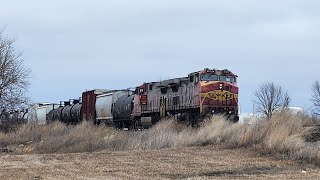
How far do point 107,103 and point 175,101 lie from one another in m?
12.0

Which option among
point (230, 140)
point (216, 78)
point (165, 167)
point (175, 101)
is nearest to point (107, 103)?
point (175, 101)

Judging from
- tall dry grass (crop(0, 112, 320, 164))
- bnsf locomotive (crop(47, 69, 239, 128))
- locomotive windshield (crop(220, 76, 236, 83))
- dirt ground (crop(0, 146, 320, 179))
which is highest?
locomotive windshield (crop(220, 76, 236, 83))

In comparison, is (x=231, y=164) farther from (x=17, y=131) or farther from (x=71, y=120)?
(x=71, y=120)

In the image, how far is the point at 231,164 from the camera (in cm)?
1141

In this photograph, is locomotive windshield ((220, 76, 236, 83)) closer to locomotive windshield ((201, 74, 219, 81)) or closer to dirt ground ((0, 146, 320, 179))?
locomotive windshield ((201, 74, 219, 81))

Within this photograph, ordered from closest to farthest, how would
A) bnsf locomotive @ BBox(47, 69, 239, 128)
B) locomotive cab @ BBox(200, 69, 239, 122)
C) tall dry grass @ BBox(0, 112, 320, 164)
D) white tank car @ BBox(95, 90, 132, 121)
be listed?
1. tall dry grass @ BBox(0, 112, 320, 164)
2. locomotive cab @ BBox(200, 69, 239, 122)
3. bnsf locomotive @ BBox(47, 69, 239, 128)
4. white tank car @ BBox(95, 90, 132, 121)

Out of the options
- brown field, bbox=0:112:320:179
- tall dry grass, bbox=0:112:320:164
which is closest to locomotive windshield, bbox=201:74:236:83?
tall dry grass, bbox=0:112:320:164

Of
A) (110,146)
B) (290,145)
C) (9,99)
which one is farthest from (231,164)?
(9,99)

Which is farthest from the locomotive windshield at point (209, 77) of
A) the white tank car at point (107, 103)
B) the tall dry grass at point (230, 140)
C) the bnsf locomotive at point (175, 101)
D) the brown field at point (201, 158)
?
the white tank car at point (107, 103)

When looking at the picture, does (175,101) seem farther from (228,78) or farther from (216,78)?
(228,78)

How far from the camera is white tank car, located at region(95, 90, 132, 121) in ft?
129

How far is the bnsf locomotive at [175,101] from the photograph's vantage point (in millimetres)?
26875

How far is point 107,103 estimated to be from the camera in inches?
1586

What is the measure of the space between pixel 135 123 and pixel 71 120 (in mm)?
13397
